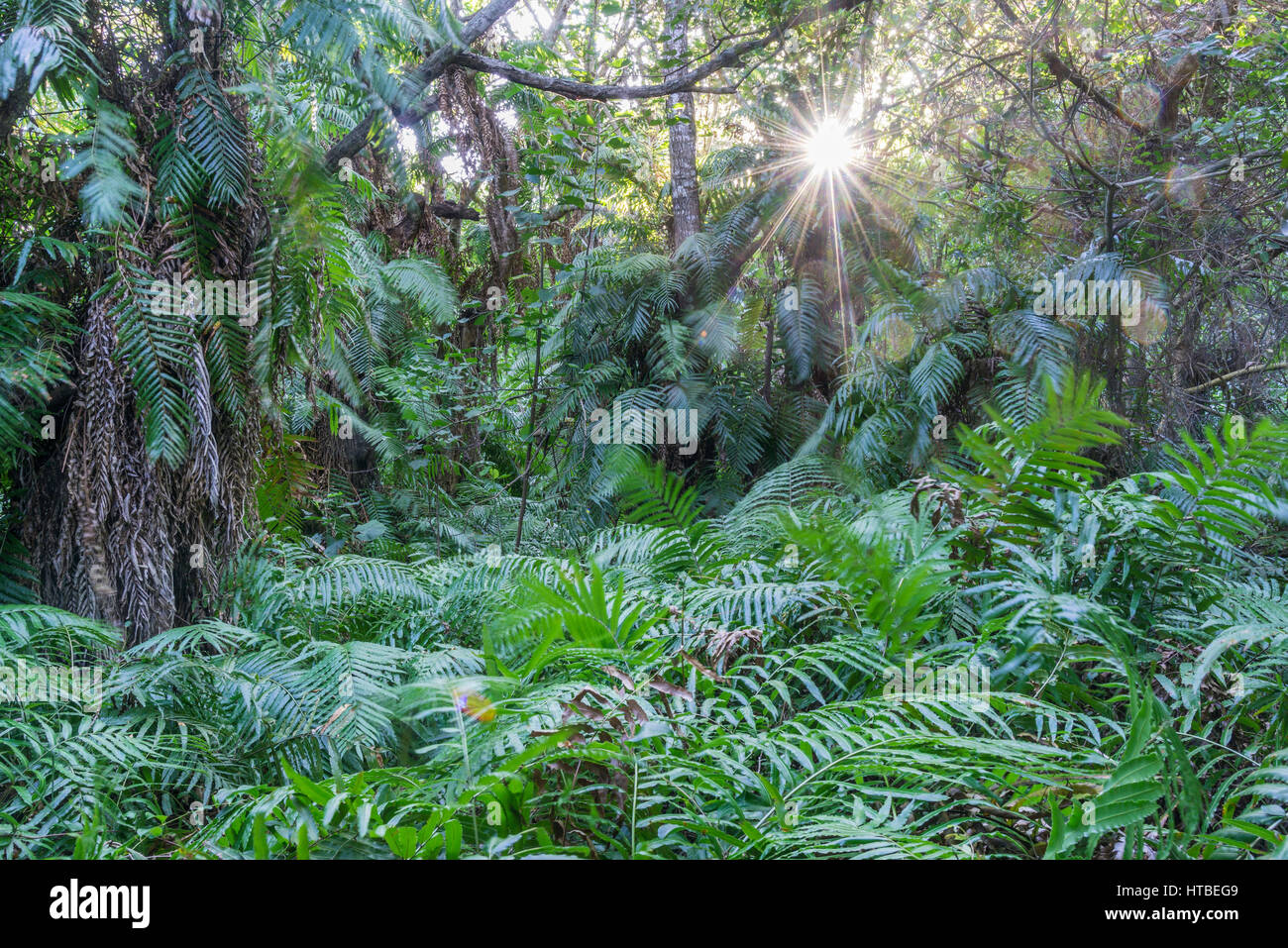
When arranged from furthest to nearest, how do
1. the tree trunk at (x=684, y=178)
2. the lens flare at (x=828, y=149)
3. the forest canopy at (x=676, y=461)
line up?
the tree trunk at (x=684, y=178) < the lens flare at (x=828, y=149) < the forest canopy at (x=676, y=461)

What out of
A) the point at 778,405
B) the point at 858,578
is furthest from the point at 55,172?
the point at 778,405

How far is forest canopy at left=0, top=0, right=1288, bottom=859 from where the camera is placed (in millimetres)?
1586

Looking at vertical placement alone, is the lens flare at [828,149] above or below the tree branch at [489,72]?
above

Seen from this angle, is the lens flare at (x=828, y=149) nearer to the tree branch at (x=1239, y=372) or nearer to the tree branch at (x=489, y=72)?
the tree branch at (x=489, y=72)

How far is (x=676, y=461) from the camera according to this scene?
5387mm

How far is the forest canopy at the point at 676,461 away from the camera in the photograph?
5.20ft

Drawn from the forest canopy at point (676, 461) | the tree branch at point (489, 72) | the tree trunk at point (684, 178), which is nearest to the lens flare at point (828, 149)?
the forest canopy at point (676, 461)

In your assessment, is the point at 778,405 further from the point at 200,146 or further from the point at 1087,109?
the point at 200,146

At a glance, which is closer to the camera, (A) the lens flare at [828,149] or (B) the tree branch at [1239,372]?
(B) the tree branch at [1239,372]

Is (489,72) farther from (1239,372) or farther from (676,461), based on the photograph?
(1239,372)

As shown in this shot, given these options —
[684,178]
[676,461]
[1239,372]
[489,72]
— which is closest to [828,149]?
[684,178]

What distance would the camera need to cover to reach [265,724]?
2250mm

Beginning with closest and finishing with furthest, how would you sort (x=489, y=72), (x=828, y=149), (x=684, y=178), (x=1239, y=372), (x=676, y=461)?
(x=489, y=72) < (x=1239, y=372) < (x=676, y=461) < (x=828, y=149) < (x=684, y=178)

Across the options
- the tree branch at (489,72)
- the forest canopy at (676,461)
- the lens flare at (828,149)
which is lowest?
the forest canopy at (676,461)
